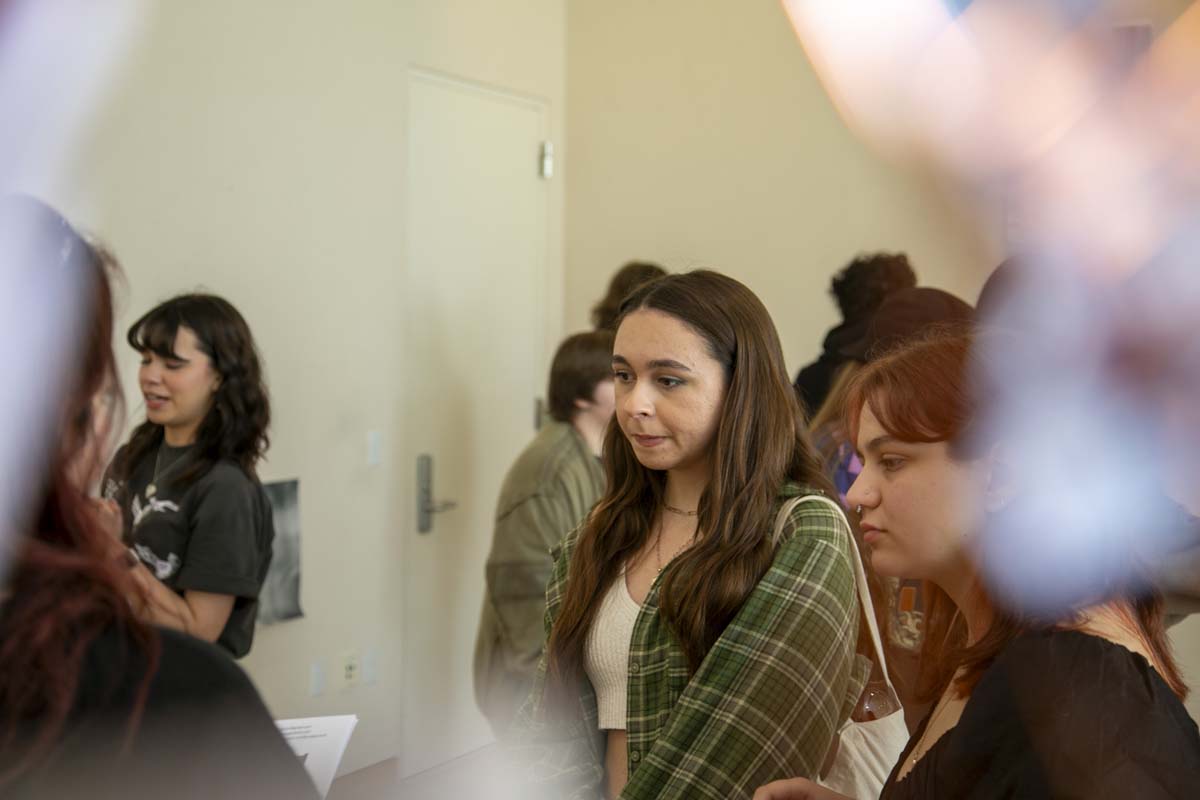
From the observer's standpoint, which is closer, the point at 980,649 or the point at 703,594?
the point at 980,649

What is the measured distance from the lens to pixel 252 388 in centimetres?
218

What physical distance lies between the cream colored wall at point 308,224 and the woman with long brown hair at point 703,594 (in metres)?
1.59

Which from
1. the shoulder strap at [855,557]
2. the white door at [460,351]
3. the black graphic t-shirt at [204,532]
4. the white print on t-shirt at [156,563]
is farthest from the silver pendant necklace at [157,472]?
the white door at [460,351]

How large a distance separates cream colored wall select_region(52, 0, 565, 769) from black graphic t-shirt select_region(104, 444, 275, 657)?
2.27 feet

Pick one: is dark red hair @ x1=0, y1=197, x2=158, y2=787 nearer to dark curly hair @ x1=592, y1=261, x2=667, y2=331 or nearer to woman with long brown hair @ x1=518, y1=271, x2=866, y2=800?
woman with long brown hair @ x1=518, y1=271, x2=866, y2=800

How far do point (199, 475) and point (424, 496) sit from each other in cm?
158

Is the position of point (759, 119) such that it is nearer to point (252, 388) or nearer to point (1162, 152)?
point (1162, 152)

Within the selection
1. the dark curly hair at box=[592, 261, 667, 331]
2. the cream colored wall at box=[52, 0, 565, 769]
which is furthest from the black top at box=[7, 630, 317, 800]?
the dark curly hair at box=[592, 261, 667, 331]

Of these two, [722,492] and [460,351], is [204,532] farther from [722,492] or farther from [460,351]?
[460,351]

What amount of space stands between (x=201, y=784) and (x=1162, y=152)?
110 inches

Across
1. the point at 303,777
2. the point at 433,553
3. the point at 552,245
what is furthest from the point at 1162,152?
the point at 303,777

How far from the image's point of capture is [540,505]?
269cm

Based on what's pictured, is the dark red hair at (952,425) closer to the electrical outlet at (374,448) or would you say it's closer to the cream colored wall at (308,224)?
the cream colored wall at (308,224)

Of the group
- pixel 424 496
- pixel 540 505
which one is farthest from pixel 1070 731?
pixel 424 496
